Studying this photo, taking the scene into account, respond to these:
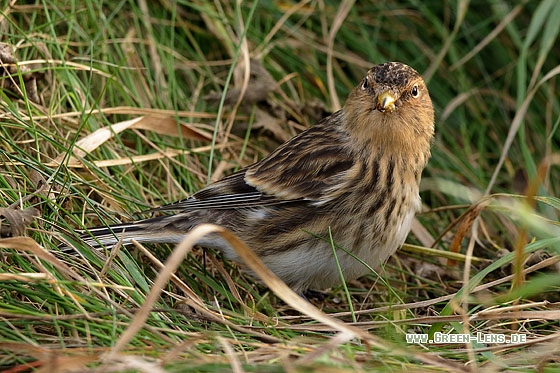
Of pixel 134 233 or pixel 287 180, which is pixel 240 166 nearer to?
pixel 287 180

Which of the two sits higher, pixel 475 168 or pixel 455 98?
pixel 455 98

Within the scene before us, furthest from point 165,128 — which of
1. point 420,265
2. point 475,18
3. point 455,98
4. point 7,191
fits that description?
point 475,18

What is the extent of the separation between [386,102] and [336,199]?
0.56 metres

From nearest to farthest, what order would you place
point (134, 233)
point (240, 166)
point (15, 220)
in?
point (15, 220) < point (134, 233) < point (240, 166)

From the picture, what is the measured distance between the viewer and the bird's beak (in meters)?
4.19

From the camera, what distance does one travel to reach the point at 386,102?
13.8ft

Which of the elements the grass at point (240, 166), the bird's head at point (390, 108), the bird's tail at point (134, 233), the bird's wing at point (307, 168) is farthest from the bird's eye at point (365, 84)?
the bird's tail at point (134, 233)

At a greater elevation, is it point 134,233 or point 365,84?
point 365,84

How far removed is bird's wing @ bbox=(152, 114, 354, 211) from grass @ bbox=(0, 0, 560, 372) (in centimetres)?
34

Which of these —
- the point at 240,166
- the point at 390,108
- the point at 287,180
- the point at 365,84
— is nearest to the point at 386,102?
the point at 390,108

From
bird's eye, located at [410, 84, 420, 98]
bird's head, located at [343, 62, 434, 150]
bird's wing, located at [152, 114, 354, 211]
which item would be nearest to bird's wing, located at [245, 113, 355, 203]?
bird's wing, located at [152, 114, 354, 211]

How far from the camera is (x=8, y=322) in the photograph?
300cm

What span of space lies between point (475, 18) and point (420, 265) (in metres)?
2.35

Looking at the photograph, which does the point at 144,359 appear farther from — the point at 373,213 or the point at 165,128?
the point at 165,128
